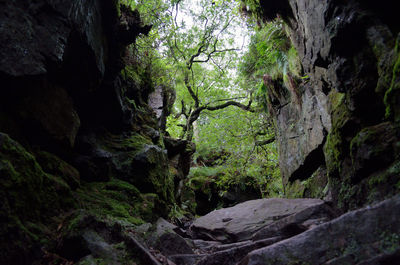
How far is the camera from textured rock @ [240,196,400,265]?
1.82 metres

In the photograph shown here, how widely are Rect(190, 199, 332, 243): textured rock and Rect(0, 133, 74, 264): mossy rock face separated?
3.99m

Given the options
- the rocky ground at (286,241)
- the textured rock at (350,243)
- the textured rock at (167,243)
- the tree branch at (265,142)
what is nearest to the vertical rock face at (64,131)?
the rocky ground at (286,241)

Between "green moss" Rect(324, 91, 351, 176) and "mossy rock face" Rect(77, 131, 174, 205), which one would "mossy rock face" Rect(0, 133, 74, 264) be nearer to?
"mossy rock face" Rect(77, 131, 174, 205)

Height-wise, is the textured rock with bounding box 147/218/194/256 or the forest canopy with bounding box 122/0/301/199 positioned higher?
the forest canopy with bounding box 122/0/301/199

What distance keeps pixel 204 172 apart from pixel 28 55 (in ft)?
46.0

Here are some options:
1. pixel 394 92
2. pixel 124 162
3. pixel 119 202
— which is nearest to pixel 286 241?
pixel 394 92

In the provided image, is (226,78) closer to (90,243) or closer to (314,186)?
(314,186)

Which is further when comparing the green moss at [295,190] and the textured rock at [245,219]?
the green moss at [295,190]

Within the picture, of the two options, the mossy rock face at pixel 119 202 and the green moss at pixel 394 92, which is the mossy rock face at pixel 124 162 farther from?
the green moss at pixel 394 92

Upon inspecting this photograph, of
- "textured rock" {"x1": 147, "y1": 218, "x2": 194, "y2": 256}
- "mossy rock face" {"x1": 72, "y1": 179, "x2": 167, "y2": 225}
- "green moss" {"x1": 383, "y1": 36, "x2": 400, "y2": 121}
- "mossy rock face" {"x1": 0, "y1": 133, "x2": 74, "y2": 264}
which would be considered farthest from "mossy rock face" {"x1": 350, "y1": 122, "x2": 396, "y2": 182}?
"mossy rock face" {"x1": 0, "y1": 133, "x2": 74, "y2": 264}

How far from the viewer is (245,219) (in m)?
6.48

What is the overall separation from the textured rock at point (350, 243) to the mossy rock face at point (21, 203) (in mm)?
2202

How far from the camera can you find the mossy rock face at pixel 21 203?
240 cm

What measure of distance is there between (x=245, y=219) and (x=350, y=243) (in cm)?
470
